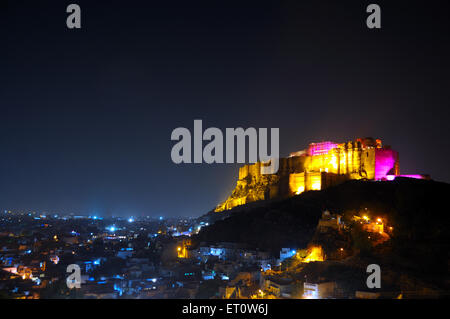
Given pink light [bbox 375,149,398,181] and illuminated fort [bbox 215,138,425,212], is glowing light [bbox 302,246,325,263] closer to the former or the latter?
illuminated fort [bbox 215,138,425,212]

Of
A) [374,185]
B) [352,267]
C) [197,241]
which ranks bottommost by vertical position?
[197,241]

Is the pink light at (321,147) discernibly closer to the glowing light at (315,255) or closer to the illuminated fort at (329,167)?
the illuminated fort at (329,167)

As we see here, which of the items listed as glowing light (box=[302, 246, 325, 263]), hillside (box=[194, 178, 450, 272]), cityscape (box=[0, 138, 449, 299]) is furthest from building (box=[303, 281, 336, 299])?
hillside (box=[194, 178, 450, 272])

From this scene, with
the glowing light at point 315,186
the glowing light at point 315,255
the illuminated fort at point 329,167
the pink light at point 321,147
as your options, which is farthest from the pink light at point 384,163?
the glowing light at point 315,255

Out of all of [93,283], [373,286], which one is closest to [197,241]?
[93,283]

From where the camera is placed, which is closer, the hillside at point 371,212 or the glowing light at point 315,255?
the glowing light at point 315,255

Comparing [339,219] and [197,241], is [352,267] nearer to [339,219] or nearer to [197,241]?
[339,219]

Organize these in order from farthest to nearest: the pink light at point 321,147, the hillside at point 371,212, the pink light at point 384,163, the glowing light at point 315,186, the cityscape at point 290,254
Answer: the pink light at point 321,147 < the glowing light at point 315,186 < the pink light at point 384,163 < the hillside at point 371,212 < the cityscape at point 290,254

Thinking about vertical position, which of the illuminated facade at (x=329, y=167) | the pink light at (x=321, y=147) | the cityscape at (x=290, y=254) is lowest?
the cityscape at (x=290, y=254)
